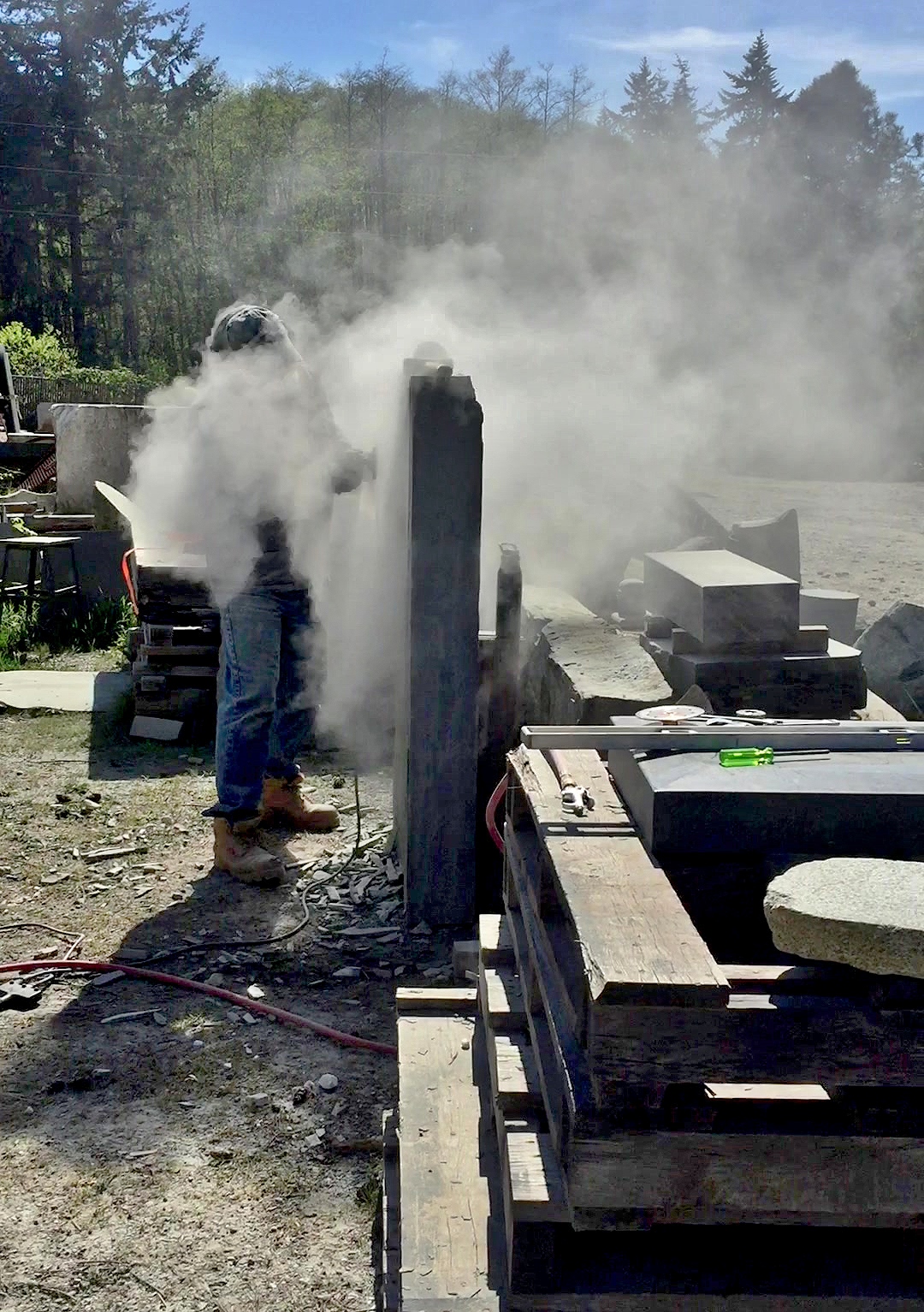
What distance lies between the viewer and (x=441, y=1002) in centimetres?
306

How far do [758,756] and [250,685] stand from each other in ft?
9.33

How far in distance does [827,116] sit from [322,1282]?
106 feet

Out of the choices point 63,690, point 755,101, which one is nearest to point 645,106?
point 755,101

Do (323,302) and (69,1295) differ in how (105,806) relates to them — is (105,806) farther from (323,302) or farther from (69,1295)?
(323,302)

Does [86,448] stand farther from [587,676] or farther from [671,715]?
[671,715]

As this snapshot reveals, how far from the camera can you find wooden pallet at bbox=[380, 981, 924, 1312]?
1.77 metres

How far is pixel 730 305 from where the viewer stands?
1850 cm

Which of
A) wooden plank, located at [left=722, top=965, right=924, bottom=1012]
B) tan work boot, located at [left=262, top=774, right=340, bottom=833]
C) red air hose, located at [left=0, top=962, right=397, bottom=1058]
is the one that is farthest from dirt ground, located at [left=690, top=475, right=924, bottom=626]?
wooden plank, located at [left=722, top=965, right=924, bottom=1012]

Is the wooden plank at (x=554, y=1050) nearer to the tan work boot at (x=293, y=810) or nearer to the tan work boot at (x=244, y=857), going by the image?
the tan work boot at (x=244, y=857)

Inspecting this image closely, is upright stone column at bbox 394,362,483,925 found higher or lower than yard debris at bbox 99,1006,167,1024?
higher

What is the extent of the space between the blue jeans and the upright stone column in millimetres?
628

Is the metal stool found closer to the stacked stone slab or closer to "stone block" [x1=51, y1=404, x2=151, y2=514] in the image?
"stone block" [x1=51, y1=404, x2=151, y2=514]

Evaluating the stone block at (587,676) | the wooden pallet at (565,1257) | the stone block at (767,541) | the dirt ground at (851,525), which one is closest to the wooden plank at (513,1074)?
the wooden pallet at (565,1257)

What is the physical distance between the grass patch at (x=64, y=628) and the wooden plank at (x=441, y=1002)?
6398mm
